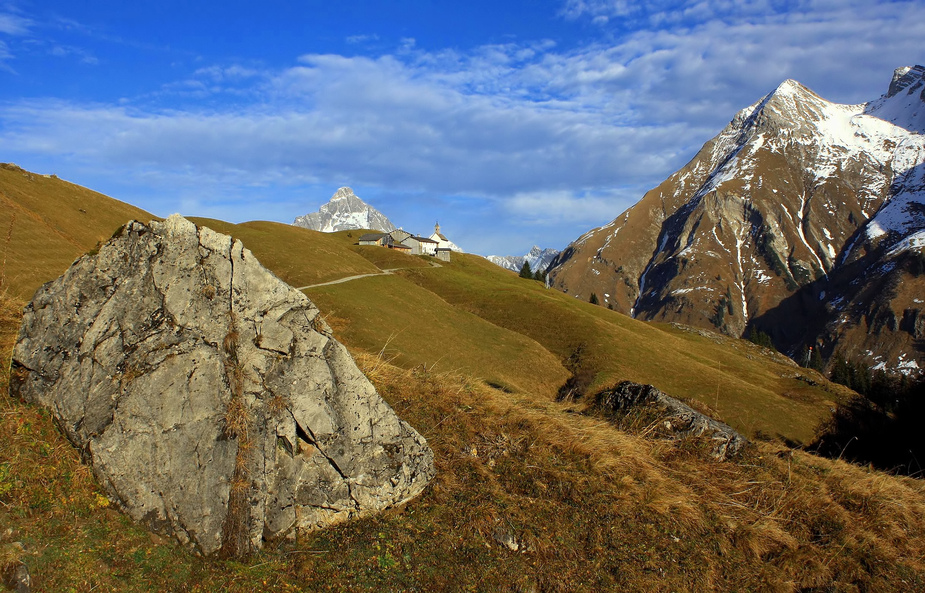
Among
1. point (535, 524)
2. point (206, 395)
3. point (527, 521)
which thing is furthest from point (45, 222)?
point (535, 524)

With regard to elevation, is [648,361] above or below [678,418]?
above

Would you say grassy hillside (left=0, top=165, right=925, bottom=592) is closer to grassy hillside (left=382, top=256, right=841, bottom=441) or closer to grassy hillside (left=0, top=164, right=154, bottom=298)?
grassy hillside (left=0, top=164, right=154, bottom=298)

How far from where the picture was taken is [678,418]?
43.9 feet

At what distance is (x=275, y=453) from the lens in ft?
28.9

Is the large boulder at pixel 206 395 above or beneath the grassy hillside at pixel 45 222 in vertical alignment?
beneath

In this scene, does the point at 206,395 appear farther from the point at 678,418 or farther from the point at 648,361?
the point at 648,361

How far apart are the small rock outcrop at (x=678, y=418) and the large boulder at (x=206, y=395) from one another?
Answer: 22.0ft

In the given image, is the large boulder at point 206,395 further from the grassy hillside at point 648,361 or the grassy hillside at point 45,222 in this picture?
the grassy hillside at point 648,361

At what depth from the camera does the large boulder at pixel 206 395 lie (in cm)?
814

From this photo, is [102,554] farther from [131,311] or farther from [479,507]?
[479,507]

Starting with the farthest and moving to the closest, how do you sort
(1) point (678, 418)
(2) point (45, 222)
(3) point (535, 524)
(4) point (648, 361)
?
(4) point (648, 361)
(2) point (45, 222)
(1) point (678, 418)
(3) point (535, 524)

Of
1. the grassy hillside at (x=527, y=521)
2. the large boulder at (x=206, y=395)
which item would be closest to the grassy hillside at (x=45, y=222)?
the large boulder at (x=206, y=395)

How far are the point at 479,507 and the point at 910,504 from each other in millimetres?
9299

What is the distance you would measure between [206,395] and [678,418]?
10.9 metres
